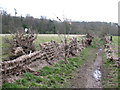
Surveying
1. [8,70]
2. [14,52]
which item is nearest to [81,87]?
[8,70]

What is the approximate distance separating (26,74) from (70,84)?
6.71 ft

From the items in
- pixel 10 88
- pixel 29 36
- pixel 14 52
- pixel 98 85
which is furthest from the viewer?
pixel 29 36

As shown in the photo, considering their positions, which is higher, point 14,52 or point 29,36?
point 29,36

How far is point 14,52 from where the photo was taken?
37.0 ft

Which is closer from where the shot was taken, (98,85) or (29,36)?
(98,85)

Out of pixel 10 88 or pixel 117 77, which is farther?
→ pixel 117 77

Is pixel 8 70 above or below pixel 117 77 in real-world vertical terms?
above

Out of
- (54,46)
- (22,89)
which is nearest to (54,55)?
(54,46)

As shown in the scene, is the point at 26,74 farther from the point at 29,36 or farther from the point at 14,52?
the point at 29,36

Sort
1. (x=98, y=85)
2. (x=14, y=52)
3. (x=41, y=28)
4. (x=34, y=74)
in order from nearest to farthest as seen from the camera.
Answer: (x=98, y=85)
(x=34, y=74)
(x=14, y=52)
(x=41, y=28)

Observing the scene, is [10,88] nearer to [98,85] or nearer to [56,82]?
[56,82]

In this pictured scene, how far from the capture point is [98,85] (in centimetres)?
880

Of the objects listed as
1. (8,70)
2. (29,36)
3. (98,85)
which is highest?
(29,36)

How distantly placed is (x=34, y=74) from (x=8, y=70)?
61.0 inches
